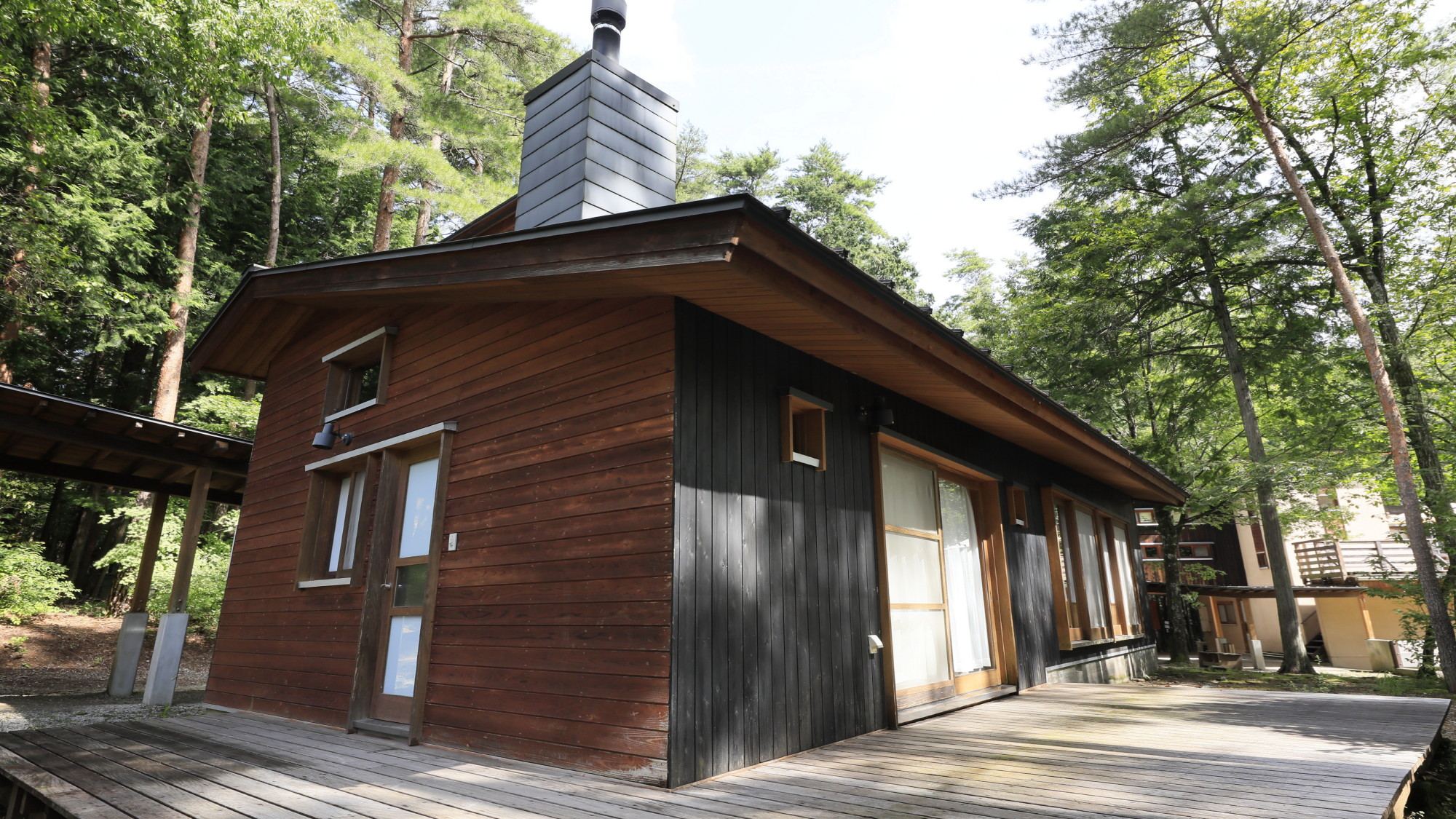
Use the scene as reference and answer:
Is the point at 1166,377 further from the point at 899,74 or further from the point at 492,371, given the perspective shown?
the point at 492,371

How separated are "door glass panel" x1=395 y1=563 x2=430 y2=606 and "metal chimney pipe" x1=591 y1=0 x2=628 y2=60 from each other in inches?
160

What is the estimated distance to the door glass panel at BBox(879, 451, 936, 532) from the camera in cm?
520

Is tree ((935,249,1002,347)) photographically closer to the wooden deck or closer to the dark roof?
the wooden deck

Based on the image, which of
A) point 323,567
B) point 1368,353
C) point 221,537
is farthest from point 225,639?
point 1368,353

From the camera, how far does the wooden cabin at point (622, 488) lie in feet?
11.3

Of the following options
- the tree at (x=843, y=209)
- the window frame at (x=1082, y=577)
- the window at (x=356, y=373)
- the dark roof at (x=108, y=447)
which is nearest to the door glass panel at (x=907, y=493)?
the window frame at (x=1082, y=577)

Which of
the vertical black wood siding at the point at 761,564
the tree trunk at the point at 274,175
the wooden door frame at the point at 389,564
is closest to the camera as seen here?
the vertical black wood siding at the point at 761,564

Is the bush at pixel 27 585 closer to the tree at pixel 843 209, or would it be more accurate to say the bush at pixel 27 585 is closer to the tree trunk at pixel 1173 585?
the tree at pixel 843 209

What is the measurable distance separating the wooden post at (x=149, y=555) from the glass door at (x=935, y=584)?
731cm

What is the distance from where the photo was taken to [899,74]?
1162 cm

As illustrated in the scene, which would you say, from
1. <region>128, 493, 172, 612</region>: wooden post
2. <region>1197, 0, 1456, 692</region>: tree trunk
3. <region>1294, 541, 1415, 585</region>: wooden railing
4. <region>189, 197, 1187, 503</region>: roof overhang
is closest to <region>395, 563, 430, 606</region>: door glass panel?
<region>189, 197, 1187, 503</region>: roof overhang

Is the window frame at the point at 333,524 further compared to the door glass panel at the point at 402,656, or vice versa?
the window frame at the point at 333,524

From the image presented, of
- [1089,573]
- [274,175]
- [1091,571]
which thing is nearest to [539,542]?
[1089,573]

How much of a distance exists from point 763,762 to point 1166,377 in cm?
1357
